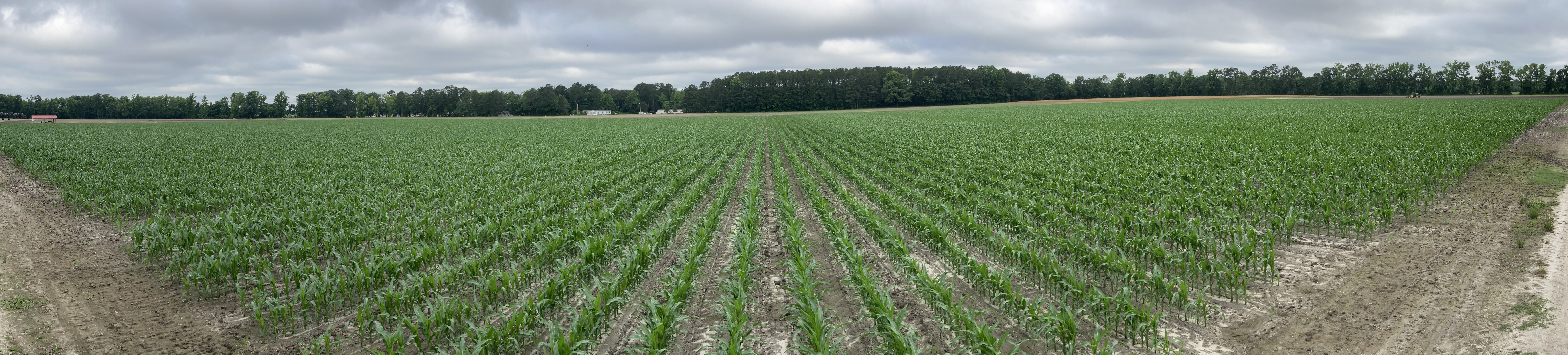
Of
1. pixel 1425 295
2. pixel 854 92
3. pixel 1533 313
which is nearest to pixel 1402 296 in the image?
pixel 1425 295

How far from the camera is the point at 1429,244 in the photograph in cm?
894

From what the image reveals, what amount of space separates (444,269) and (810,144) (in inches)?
915

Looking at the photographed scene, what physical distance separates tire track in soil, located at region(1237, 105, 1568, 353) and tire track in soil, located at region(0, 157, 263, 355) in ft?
31.0

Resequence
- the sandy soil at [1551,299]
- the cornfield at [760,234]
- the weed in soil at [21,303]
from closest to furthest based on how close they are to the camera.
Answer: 1. the sandy soil at [1551,299]
2. the cornfield at [760,234]
3. the weed in soil at [21,303]

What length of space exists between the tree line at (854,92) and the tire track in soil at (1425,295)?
109m

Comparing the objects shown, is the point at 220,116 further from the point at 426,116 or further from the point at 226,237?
the point at 226,237

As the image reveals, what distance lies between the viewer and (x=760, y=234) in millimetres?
9930

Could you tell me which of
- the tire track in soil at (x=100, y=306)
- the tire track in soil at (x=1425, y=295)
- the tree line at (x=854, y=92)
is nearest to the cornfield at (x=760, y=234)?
the tire track in soil at (x=100, y=306)

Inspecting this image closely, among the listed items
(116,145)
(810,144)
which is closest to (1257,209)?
(810,144)

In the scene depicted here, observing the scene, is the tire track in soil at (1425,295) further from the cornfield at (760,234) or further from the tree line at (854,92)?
the tree line at (854,92)

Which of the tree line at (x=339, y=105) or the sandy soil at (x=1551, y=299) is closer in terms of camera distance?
the sandy soil at (x=1551, y=299)

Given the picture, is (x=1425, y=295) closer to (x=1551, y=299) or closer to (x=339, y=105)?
(x=1551, y=299)

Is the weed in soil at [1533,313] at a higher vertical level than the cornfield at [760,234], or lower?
lower

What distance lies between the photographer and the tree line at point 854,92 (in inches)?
4363
